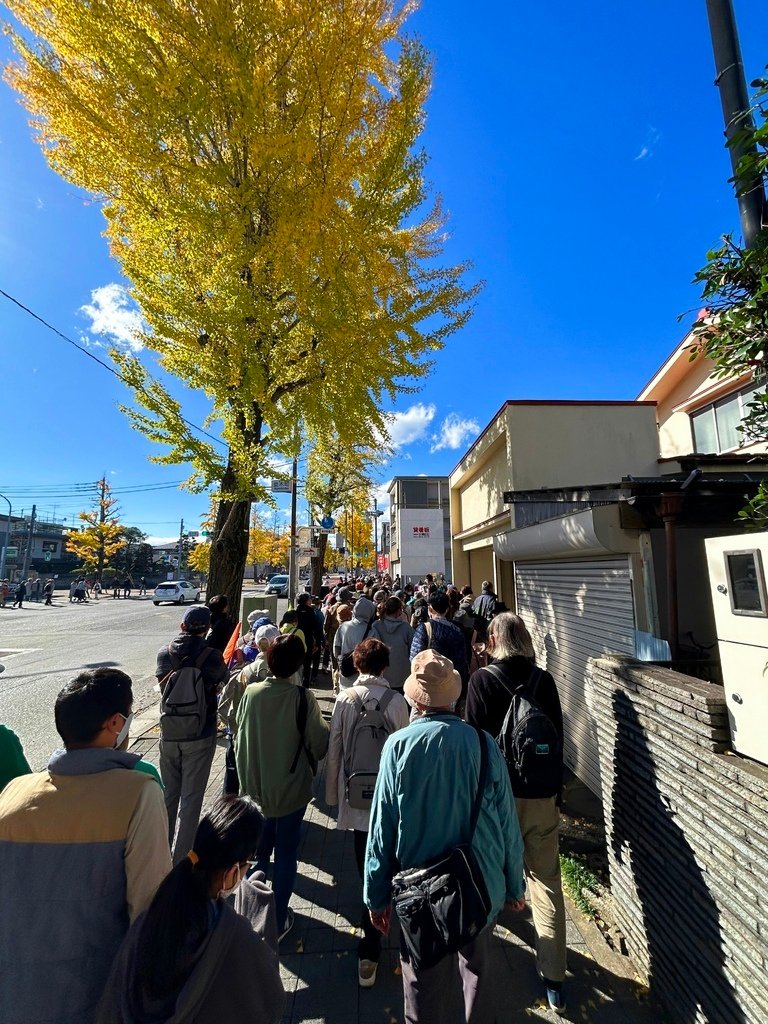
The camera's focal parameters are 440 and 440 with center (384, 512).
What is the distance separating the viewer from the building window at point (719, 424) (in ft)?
31.9

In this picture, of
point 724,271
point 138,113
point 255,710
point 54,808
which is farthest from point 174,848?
point 138,113

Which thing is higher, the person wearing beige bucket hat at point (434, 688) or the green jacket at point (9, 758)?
the person wearing beige bucket hat at point (434, 688)

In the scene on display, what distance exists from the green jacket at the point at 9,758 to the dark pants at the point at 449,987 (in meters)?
1.94

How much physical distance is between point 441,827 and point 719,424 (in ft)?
39.3

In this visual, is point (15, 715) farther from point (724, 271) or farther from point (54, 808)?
point (724, 271)

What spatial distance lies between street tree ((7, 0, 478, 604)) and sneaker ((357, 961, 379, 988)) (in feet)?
15.9

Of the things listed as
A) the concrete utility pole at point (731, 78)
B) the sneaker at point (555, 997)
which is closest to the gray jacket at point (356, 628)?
the sneaker at point (555, 997)

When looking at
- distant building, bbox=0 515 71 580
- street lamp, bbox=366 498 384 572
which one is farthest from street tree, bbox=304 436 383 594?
distant building, bbox=0 515 71 580

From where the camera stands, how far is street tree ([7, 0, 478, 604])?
471cm

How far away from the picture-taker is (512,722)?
8.59 ft

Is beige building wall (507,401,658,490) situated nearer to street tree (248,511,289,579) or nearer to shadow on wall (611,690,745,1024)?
shadow on wall (611,690,745,1024)

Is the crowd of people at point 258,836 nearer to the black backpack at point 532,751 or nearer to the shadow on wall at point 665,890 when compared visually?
the black backpack at point 532,751

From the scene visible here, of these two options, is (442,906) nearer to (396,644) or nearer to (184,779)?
(184,779)

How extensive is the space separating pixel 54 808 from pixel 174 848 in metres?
2.65
